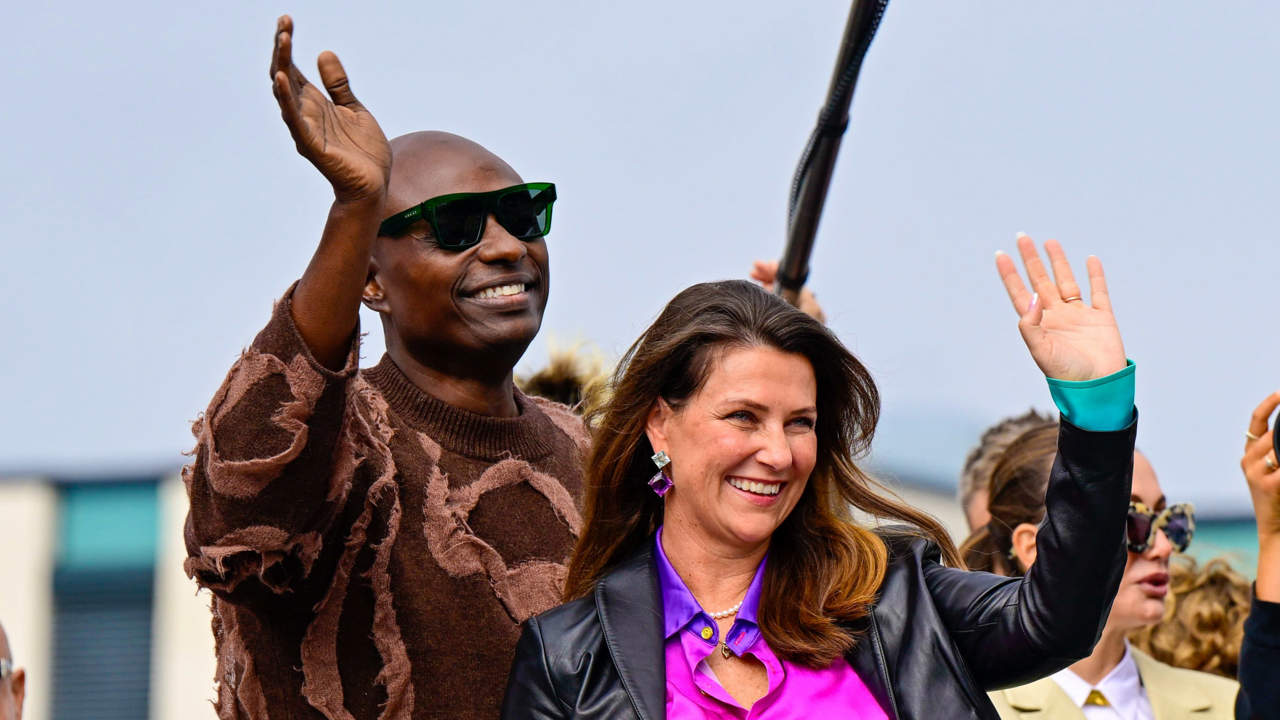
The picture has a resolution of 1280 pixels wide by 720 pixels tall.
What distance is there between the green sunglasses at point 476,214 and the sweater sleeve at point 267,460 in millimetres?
652

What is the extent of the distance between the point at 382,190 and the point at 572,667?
0.90m

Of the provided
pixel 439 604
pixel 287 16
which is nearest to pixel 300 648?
A: pixel 439 604

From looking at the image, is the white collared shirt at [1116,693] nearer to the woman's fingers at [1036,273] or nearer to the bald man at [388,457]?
the bald man at [388,457]

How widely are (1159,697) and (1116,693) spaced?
0.12 metres

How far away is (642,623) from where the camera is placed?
3160 mm

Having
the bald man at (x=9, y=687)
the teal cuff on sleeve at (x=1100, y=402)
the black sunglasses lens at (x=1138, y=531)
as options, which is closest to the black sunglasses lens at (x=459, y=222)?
the bald man at (x=9, y=687)

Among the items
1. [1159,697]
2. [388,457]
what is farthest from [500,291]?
[1159,697]

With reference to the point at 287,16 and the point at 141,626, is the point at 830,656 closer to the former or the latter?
the point at 287,16

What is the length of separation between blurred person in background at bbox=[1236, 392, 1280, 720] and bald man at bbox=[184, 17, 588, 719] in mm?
1433

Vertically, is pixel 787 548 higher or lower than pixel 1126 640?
higher

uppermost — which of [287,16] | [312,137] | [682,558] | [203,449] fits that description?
[287,16]

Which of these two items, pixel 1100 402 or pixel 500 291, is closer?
pixel 1100 402

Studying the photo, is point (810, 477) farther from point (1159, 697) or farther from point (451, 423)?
point (1159, 697)

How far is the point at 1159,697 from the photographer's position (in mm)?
4500
